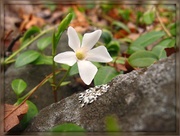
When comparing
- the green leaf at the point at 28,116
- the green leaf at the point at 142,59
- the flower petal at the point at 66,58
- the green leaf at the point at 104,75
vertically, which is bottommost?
the green leaf at the point at 28,116

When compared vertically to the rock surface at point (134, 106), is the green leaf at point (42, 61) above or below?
above

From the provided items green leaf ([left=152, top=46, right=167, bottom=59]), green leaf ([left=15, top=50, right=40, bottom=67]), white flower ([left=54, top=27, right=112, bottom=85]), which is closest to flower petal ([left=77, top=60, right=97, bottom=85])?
white flower ([left=54, top=27, right=112, bottom=85])

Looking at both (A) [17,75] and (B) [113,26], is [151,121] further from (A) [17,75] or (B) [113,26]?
(B) [113,26]

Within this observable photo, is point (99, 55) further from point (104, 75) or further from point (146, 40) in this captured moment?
point (146, 40)

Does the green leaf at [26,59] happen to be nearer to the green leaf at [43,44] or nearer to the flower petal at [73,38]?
the green leaf at [43,44]

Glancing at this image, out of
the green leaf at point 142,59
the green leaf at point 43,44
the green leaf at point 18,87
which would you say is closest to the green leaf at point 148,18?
the green leaf at point 43,44

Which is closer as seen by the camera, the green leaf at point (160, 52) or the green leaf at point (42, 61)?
the green leaf at point (160, 52)

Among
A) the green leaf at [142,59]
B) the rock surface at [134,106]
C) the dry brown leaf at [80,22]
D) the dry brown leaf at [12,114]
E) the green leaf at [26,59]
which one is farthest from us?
the dry brown leaf at [80,22]
